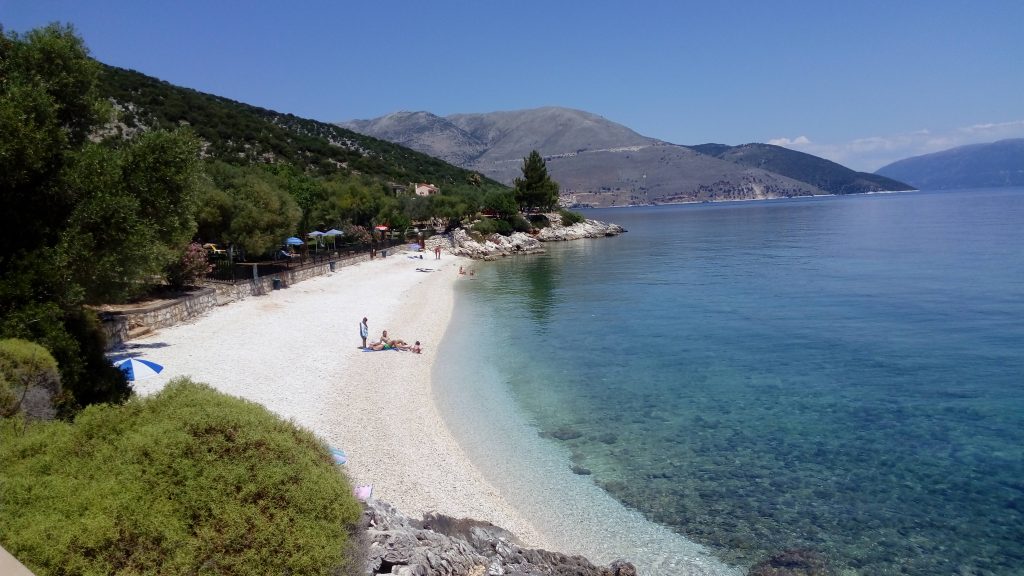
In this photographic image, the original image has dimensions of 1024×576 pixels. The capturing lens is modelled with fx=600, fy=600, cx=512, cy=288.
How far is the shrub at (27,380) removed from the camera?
8.14 m

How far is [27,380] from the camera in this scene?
8.62 metres

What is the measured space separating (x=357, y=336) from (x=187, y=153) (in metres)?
13.5

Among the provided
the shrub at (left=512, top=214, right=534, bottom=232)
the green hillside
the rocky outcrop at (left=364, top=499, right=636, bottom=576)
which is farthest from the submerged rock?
the shrub at (left=512, top=214, right=534, bottom=232)

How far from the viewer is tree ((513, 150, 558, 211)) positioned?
96688 millimetres

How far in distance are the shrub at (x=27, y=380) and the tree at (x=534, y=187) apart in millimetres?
89618

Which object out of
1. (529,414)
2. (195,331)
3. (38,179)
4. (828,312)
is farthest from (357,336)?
(828,312)

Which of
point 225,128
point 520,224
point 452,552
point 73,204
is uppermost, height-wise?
point 225,128

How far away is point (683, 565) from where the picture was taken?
1051cm

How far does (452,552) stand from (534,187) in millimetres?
90388

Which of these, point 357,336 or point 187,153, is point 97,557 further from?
point 357,336

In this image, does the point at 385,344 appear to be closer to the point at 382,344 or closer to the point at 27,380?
the point at 382,344

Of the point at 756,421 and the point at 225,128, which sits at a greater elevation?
the point at 225,128

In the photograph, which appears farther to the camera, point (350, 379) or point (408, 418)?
point (350, 379)

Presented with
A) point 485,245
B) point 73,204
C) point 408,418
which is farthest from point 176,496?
point 485,245
